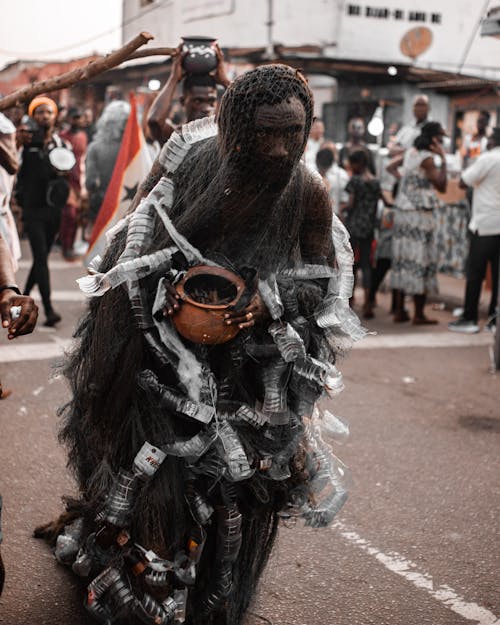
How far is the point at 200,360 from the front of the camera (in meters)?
2.61

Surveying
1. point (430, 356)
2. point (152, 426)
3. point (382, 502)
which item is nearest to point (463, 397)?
point (430, 356)

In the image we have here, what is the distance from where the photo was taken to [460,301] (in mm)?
10570

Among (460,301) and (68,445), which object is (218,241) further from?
(460,301)

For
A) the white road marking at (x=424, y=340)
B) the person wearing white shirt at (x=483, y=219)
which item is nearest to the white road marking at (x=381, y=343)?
the white road marking at (x=424, y=340)

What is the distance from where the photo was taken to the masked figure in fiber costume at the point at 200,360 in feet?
8.25

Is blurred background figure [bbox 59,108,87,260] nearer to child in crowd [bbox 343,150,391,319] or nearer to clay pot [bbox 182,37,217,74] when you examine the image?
child in crowd [bbox 343,150,391,319]

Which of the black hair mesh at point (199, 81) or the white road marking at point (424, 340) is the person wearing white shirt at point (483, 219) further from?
the black hair mesh at point (199, 81)

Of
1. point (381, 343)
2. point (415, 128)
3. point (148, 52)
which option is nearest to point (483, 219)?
point (381, 343)

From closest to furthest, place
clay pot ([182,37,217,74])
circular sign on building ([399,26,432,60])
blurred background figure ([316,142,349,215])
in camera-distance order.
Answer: clay pot ([182,37,217,74]) → blurred background figure ([316,142,349,215]) → circular sign on building ([399,26,432,60])

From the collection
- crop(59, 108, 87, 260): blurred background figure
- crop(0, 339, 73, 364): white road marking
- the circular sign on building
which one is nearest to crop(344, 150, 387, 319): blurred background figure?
crop(0, 339, 73, 364): white road marking

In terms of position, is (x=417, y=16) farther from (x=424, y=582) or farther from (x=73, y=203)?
(x=424, y=582)

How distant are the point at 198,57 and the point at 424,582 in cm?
309

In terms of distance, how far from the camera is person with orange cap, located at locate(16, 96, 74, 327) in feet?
25.8

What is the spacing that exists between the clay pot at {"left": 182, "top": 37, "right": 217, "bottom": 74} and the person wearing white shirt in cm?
428
